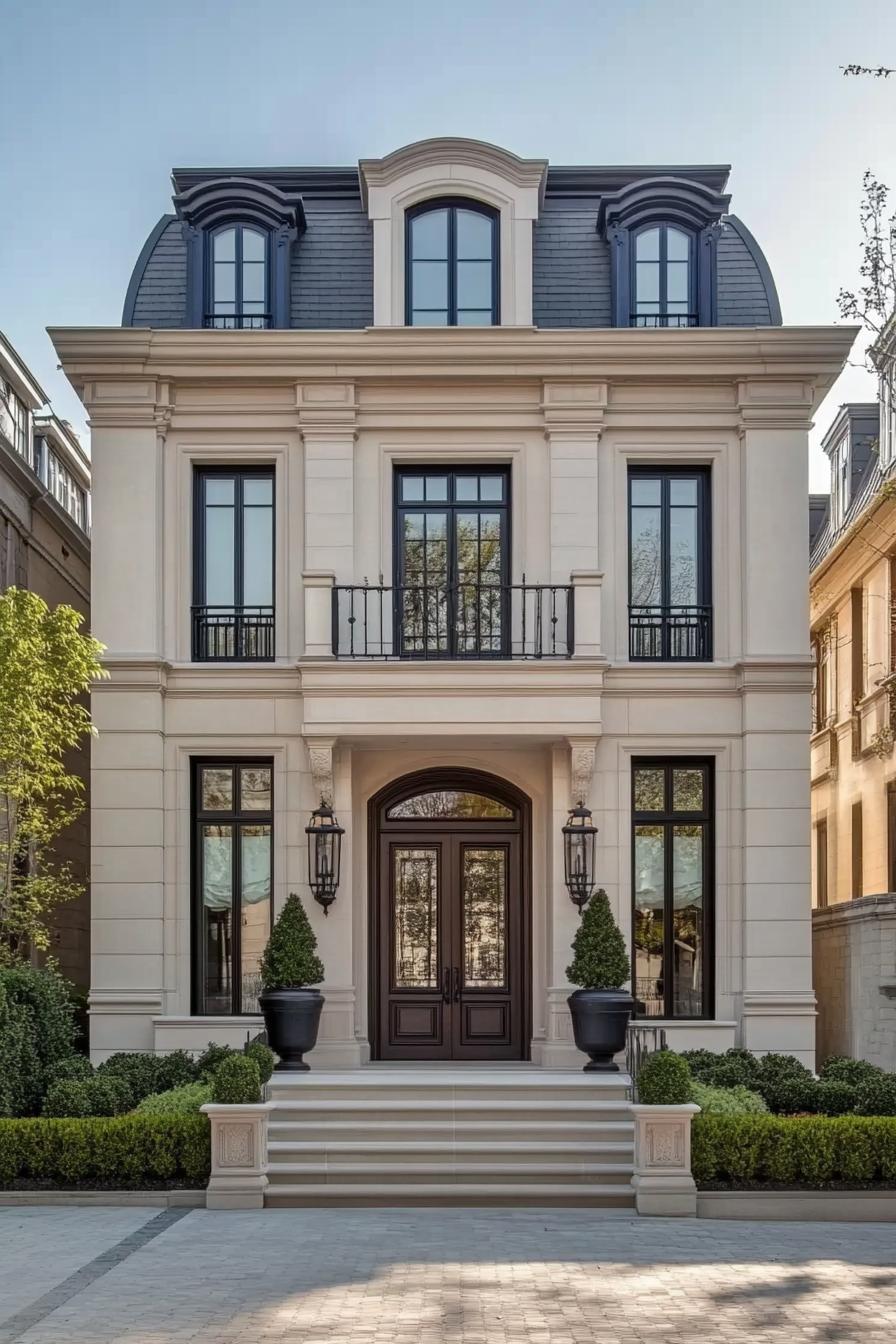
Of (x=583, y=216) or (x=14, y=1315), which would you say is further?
(x=583, y=216)

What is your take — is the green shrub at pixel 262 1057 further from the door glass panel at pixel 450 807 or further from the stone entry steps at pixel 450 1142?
the door glass panel at pixel 450 807

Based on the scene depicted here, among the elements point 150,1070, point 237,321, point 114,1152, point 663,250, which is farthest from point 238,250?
point 114,1152

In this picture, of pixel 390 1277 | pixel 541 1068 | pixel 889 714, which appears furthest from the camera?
pixel 889 714

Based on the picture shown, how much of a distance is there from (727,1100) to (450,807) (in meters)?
5.20

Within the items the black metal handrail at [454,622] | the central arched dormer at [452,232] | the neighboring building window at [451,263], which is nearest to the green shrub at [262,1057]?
the black metal handrail at [454,622]

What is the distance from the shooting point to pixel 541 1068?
639 inches

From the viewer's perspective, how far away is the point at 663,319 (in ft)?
57.2

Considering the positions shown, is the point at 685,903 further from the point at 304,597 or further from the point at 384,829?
the point at 304,597

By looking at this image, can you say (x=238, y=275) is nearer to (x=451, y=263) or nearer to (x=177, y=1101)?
(x=451, y=263)

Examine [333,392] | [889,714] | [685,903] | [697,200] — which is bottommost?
[685,903]

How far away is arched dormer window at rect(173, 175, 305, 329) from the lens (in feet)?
57.0

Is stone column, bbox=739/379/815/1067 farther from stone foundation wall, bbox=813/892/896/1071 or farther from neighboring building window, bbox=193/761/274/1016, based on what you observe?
neighboring building window, bbox=193/761/274/1016

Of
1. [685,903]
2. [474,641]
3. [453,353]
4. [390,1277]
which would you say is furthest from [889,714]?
[390,1277]

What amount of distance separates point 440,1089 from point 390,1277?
457 cm
